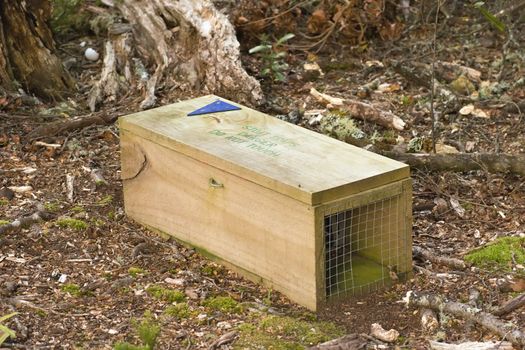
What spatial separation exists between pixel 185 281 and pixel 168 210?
506mm

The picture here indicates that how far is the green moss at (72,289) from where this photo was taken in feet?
16.0

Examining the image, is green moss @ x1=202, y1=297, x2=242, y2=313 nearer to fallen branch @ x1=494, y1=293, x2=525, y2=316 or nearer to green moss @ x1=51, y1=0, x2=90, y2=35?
fallen branch @ x1=494, y1=293, x2=525, y2=316

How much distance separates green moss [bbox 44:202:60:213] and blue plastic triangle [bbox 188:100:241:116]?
914 millimetres

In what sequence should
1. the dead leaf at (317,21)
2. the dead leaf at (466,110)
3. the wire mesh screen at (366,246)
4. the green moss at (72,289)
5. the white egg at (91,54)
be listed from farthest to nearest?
the dead leaf at (317,21), the white egg at (91,54), the dead leaf at (466,110), the green moss at (72,289), the wire mesh screen at (366,246)

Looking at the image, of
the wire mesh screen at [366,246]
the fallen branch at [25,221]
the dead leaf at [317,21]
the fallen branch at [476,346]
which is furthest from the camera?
the dead leaf at [317,21]

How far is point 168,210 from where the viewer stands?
5.41 m

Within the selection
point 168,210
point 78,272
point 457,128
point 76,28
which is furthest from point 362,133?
point 76,28

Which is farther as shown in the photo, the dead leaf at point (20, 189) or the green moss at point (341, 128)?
the green moss at point (341, 128)

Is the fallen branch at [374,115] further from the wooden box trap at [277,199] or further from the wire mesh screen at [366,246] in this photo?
the wire mesh screen at [366,246]

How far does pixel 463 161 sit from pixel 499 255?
1.01 m

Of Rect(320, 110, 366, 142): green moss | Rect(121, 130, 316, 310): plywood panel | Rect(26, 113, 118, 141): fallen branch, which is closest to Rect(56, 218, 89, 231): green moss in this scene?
Rect(121, 130, 316, 310): plywood panel

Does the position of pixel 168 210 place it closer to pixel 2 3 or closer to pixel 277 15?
pixel 2 3

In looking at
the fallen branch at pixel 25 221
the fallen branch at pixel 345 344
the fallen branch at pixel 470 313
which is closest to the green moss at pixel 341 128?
the fallen branch at pixel 25 221

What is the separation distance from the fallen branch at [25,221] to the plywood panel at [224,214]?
433 mm
